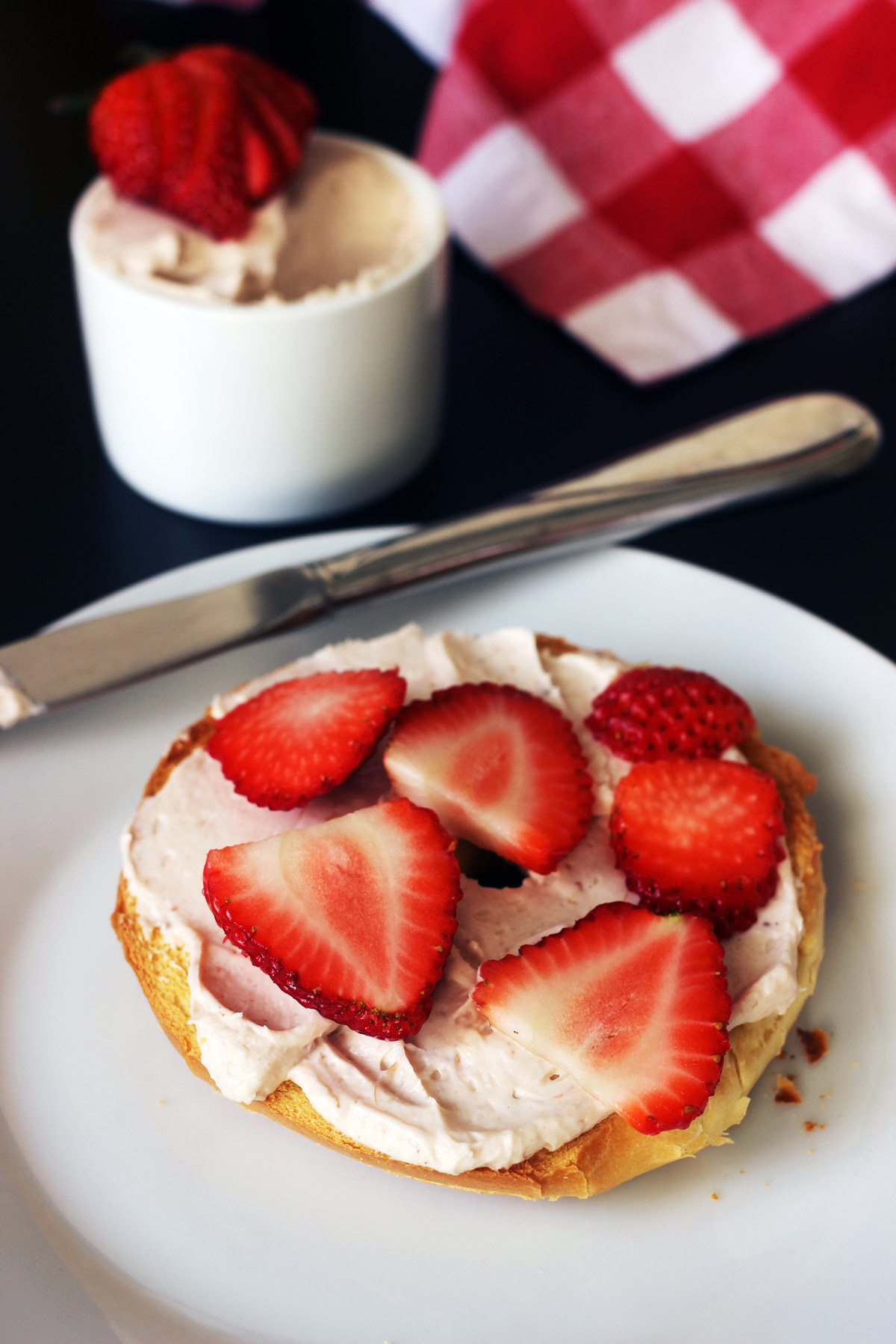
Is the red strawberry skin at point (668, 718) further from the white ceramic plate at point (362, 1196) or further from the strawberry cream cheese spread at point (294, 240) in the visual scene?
the strawberry cream cheese spread at point (294, 240)

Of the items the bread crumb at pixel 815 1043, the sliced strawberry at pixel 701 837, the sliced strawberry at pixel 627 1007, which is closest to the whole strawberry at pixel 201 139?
the sliced strawberry at pixel 701 837

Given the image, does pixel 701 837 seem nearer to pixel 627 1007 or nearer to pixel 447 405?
pixel 627 1007

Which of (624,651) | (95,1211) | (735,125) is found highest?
(735,125)

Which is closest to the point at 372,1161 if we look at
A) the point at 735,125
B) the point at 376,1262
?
the point at 376,1262

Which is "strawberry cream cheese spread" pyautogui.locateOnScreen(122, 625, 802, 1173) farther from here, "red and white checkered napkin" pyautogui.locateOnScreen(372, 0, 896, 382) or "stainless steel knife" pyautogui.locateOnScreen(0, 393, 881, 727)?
"red and white checkered napkin" pyautogui.locateOnScreen(372, 0, 896, 382)

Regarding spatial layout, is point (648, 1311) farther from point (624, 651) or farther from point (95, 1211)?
point (624, 651)

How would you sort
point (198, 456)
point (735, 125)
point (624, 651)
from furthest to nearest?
point (735, 125), point (198, 456), point (624, 651)
